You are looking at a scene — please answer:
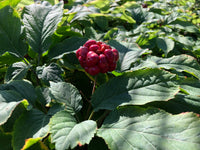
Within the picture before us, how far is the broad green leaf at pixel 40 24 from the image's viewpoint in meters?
1.36

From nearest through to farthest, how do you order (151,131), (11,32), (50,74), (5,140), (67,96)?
1. (151,131)
2. (5,140)
3. (67,96)
4. (50,74)
5. (11,32)

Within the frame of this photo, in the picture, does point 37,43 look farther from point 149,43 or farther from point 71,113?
point 149,43

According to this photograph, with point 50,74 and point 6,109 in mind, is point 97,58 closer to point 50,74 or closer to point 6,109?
point 50,74

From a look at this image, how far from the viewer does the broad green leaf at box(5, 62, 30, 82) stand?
1.23 meters

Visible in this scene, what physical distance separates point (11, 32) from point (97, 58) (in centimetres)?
71

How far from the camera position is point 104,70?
1.10 metres

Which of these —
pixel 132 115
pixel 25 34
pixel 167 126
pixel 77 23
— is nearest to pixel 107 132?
pixel 132 115

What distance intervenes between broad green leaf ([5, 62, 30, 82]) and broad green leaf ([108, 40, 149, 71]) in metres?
0.65

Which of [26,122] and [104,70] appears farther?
[104,70]

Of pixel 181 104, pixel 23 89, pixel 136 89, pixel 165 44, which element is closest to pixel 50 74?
pixel 23 89

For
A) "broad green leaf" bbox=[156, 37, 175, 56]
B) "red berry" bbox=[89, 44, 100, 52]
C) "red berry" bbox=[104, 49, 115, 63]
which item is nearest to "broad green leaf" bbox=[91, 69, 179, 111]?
"red berry" bbox=[104, 49, 115, 63]

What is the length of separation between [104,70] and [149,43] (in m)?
0.95

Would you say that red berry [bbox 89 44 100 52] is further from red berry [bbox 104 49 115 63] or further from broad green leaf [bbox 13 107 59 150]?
broad green leaf [bbox 13 107 59 150]

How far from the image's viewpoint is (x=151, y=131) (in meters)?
0.82
